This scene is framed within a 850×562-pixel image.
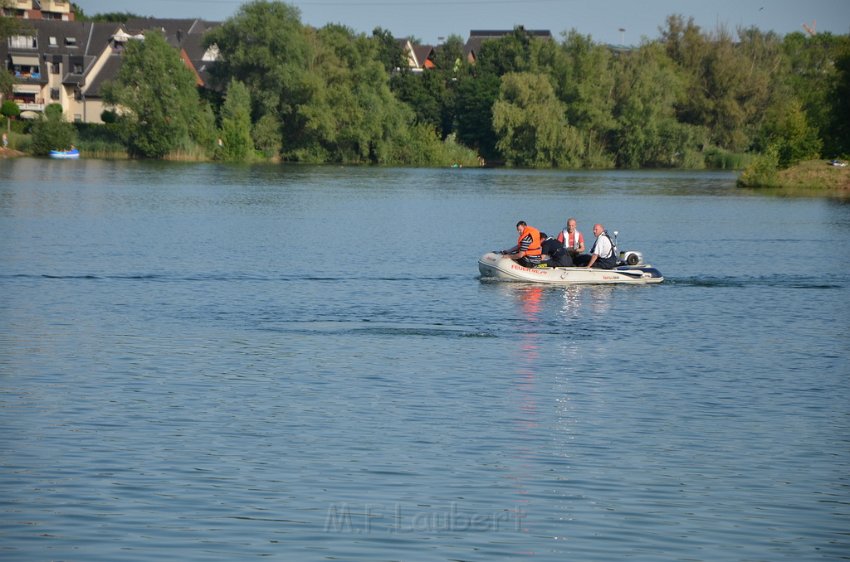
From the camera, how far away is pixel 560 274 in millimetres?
27703

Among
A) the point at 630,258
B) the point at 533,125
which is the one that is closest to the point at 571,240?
the point at 630,258

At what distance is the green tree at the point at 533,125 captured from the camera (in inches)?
3784

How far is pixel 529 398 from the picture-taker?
16.5 meters

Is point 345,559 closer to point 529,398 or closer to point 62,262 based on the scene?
point 529,398

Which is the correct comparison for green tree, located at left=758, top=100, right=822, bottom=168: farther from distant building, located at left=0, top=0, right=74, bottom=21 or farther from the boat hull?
distant building, located at left=0, top=0, right=74, bottom=21

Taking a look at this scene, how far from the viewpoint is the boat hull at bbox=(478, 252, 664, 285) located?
2766cm

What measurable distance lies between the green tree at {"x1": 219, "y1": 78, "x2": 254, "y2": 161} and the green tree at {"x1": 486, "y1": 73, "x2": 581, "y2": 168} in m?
19.0

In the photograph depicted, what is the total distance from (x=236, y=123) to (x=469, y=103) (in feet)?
77.3

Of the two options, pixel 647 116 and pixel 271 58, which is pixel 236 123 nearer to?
pixel 271 58

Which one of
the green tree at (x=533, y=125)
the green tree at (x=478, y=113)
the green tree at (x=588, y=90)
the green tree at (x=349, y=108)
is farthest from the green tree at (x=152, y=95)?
the green tree at (x=588, y=90)

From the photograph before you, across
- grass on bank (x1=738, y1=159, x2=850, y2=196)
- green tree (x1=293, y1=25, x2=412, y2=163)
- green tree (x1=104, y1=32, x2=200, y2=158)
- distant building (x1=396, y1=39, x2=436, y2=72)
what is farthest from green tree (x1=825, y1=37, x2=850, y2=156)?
distant building (x1=396, y1=39, x2=436, y2=72)

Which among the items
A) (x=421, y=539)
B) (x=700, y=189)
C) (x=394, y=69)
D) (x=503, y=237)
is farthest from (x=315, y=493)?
(x=394, y=69)

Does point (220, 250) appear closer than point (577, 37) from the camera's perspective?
Yes

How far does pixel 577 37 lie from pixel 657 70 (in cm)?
704
